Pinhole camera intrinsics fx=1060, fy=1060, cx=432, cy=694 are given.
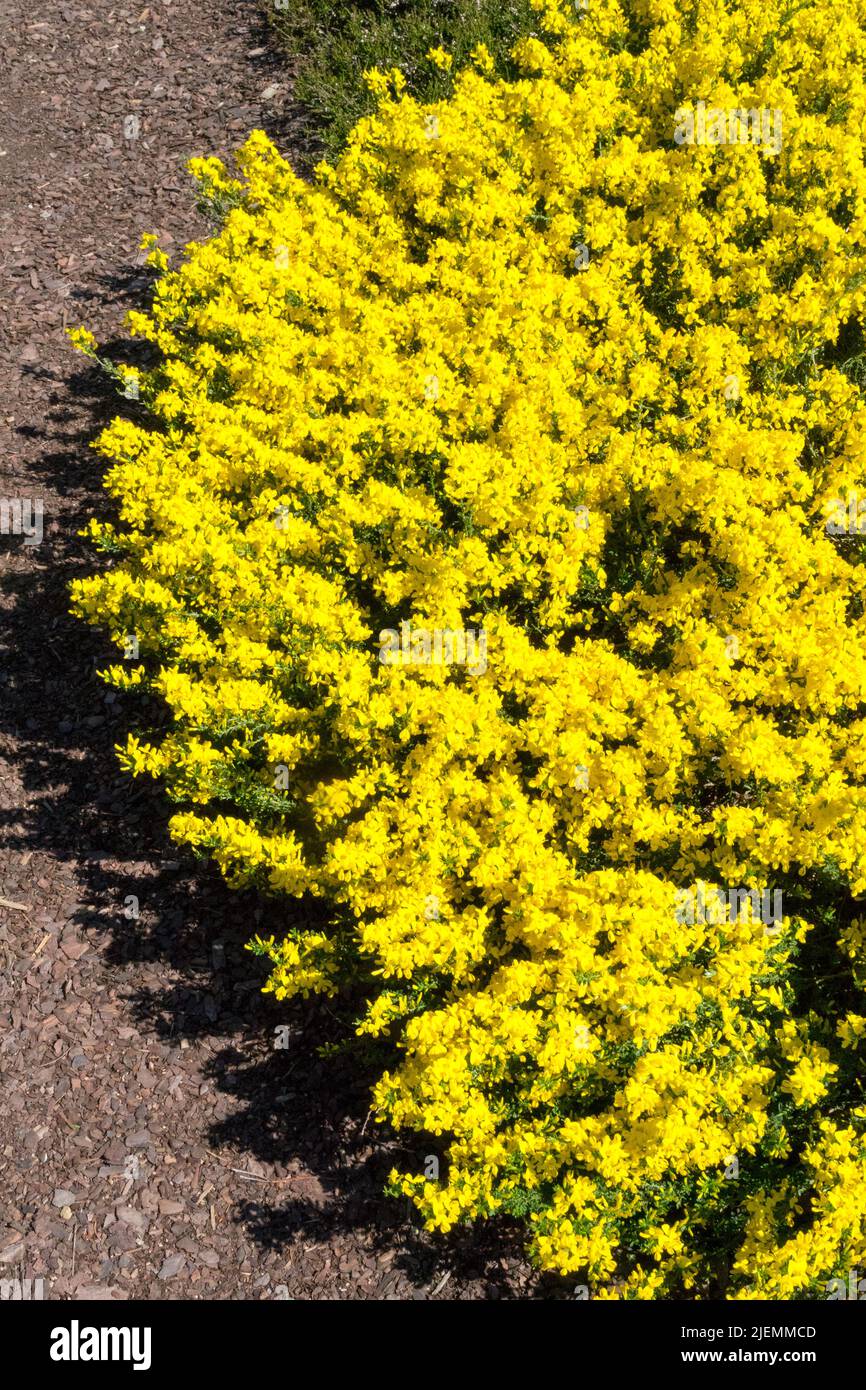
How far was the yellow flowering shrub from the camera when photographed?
4242mm

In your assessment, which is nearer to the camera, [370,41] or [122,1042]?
[122,1042]

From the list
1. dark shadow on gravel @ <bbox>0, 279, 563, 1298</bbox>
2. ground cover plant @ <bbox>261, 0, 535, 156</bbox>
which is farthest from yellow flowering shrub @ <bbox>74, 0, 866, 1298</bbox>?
ground cover plant @ <bbox>261, 0, 535, 156</bbox>

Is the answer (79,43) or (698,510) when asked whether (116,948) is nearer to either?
(698,510)

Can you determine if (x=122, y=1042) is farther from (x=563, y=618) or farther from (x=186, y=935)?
(x=563, y=618)

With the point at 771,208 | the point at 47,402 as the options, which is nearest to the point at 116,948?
the point at 47,402

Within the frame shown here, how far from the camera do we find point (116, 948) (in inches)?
223

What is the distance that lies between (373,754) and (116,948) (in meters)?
1.94

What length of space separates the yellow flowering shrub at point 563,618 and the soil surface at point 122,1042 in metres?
0.40

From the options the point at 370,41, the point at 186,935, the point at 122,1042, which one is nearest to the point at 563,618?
the point at 186,935

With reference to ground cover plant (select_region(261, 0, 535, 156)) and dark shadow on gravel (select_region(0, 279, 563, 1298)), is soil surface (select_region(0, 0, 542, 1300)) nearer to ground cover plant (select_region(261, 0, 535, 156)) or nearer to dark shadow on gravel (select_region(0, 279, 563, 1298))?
dark shadow on gravel (select_region(0, 279, 563, 1298))

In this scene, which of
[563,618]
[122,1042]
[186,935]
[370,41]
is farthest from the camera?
[370,41]

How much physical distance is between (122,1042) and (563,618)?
122 inches

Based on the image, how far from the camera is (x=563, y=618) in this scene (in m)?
5.22

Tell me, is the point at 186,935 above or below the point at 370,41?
below
